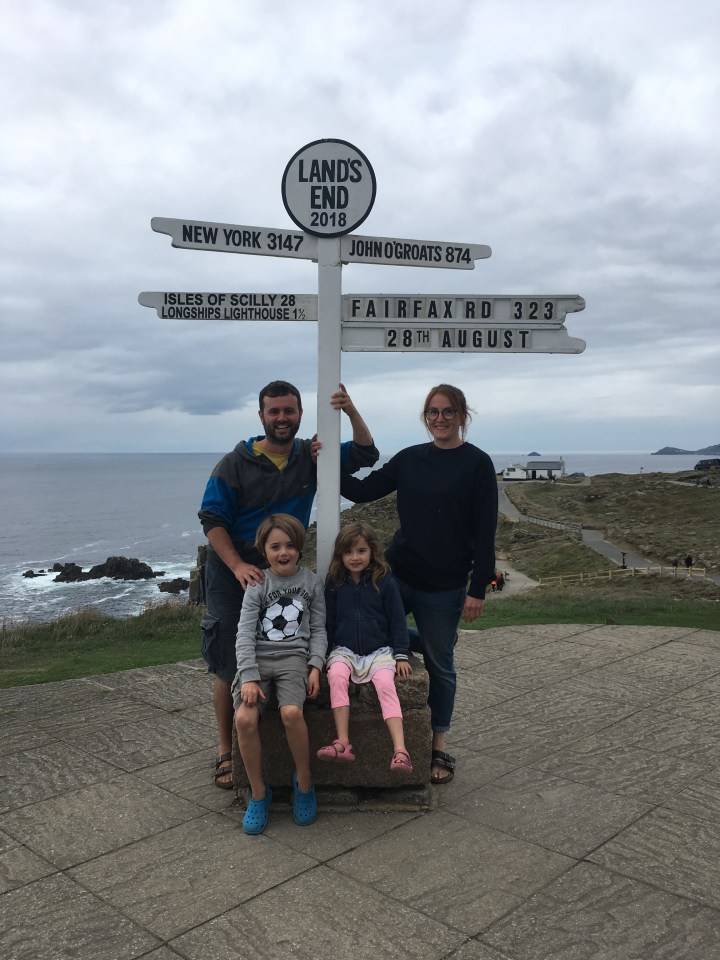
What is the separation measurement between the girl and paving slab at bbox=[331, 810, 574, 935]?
0.45 meters

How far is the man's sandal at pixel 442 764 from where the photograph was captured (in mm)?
3885

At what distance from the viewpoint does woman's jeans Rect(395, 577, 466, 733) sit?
3.89 meters

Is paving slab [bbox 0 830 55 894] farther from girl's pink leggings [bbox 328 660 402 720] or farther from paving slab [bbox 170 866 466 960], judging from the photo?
girl's pink leggings [bbox 328 660 402 720]

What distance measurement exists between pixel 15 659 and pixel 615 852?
6.33 metres

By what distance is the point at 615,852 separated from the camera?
3119mm

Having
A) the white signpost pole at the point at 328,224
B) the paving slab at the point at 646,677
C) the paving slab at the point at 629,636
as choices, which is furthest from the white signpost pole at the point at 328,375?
the paving slab at the point at 629,636

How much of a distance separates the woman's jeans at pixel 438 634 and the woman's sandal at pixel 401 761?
64 cm

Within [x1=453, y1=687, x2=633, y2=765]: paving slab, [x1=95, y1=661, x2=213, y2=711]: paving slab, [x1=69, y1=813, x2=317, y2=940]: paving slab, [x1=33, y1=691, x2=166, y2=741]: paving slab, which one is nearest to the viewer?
[x1=69, y1=813, x2=317, y2=940]: paving slab

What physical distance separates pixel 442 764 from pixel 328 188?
3151mm

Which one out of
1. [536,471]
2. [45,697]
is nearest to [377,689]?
[45,697]

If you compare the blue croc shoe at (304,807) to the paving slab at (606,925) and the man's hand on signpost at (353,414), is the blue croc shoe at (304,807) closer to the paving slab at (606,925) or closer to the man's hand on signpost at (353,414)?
the paving slab at (606,925)

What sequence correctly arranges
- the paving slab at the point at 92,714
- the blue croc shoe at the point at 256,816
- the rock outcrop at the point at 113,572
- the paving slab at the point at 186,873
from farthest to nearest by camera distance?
1. the rock outcrop at the point at 113,572
2. the paving slab at the point at 92,714
3. the blue croc shoe at the point at 256,816
4. the paving slab at the point at 186,873

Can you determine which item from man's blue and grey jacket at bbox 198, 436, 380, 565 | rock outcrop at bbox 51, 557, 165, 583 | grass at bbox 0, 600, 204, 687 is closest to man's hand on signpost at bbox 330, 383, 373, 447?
man's blue and grey jacket at bbox 198, 436, 380, 565

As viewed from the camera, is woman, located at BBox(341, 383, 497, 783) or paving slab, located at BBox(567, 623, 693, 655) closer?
woman, located at BBox(341, 383, 497, 783)
